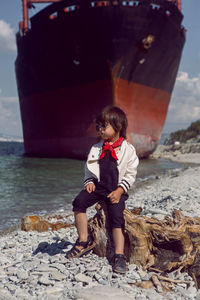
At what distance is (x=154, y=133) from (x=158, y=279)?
15804 millimetres

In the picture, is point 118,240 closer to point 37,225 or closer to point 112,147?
point 112,147

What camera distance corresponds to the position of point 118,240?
252cm

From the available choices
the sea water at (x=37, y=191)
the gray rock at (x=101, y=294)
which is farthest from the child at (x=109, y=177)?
the sea water at (x=37, y=191)

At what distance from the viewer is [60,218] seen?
5293 mm

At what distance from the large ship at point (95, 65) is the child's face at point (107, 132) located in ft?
38.2

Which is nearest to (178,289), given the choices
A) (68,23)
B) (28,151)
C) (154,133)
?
(68,23)

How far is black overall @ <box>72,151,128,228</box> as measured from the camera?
2584 millimetres

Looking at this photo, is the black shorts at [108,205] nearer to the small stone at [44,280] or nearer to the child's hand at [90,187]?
the child's hand at [90,187]

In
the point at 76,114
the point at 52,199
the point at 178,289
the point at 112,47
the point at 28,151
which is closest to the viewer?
the point at 178,289

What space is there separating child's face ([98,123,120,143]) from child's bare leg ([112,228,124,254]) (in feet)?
2.85

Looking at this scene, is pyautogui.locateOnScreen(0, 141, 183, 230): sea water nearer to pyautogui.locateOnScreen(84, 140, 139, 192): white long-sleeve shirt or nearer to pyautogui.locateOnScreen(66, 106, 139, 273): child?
pyautogui.locateOnScreen(66, 106, 139, 273): child

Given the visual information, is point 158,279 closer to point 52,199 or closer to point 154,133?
point 52,199

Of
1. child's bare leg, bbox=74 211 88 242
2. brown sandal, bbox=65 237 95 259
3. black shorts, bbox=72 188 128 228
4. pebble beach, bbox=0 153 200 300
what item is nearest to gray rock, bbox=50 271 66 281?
pebble beach, bbox=0 153 200 300

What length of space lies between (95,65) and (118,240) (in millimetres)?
12776
